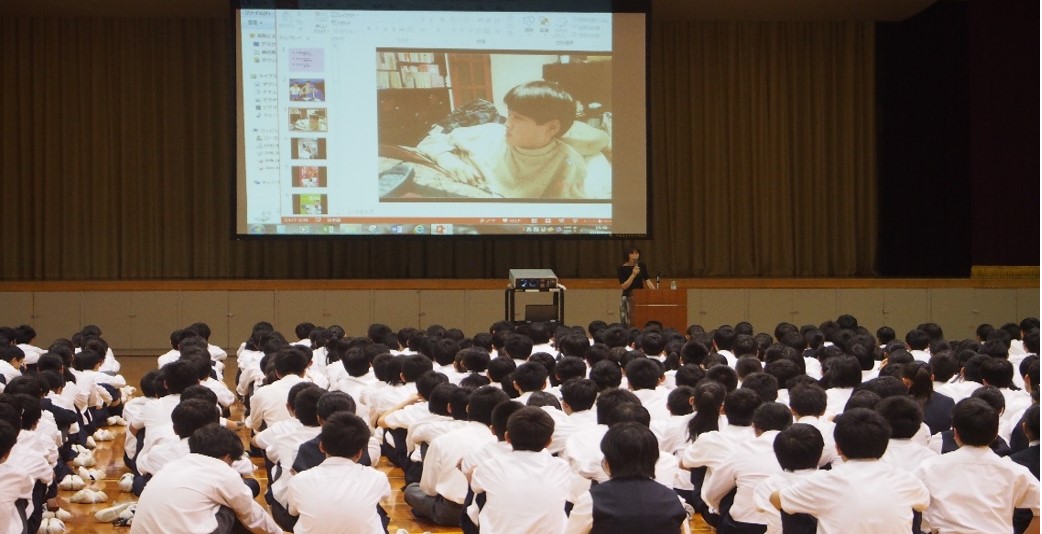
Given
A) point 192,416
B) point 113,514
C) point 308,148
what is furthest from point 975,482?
point 308,148

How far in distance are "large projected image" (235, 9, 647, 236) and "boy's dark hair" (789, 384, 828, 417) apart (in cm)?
744

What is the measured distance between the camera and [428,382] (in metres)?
5.30

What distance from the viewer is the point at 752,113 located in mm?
13906

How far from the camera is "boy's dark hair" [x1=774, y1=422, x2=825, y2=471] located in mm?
3678

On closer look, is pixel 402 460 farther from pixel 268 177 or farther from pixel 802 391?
pixel 268 177

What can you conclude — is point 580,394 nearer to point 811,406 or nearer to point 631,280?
point 811,406

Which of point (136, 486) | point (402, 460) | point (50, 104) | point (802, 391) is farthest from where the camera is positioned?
point (50, 104)

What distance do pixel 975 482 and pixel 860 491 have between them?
0.62 meters

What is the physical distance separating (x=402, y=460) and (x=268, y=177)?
628 cm

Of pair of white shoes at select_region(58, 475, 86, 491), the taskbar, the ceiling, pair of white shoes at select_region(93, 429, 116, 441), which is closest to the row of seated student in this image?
pair of white shoes at select_region(58, 475, 86, 491)

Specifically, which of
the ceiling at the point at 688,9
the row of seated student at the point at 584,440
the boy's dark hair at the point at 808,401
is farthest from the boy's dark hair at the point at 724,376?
the ceiling at the point at 688,9

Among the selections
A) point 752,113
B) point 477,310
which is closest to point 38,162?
point 477,310

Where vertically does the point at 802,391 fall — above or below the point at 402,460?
above

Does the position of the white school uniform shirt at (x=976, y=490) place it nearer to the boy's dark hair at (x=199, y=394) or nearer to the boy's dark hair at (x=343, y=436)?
the boy's dark hair at (x=343, y=436)
